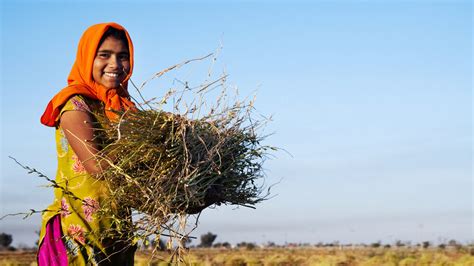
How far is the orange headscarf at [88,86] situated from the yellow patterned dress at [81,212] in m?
0.07

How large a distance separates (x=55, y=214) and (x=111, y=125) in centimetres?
60

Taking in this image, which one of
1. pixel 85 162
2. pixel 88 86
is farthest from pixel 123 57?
pixel 85 162

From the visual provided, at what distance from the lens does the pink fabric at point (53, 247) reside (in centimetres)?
378

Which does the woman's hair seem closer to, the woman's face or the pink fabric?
the woman's face

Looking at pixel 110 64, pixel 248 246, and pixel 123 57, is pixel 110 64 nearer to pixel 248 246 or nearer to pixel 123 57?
pixel 123 57

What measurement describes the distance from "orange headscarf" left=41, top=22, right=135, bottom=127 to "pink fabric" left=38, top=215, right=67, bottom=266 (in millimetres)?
559

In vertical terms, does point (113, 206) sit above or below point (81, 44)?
below

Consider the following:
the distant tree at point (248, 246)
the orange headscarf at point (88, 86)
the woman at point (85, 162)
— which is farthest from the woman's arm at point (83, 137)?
the distant tree at point (248, 246)

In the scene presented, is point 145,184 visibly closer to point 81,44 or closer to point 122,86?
point 122,86

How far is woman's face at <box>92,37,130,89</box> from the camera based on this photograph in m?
4.04

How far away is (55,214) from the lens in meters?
3.85

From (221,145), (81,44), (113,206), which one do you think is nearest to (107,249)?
(113,206)

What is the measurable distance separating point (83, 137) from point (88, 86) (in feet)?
1.42

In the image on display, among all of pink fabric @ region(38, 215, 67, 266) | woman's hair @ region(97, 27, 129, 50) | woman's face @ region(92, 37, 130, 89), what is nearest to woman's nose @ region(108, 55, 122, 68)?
woman's face @ region(92, 37, 130, 89)
